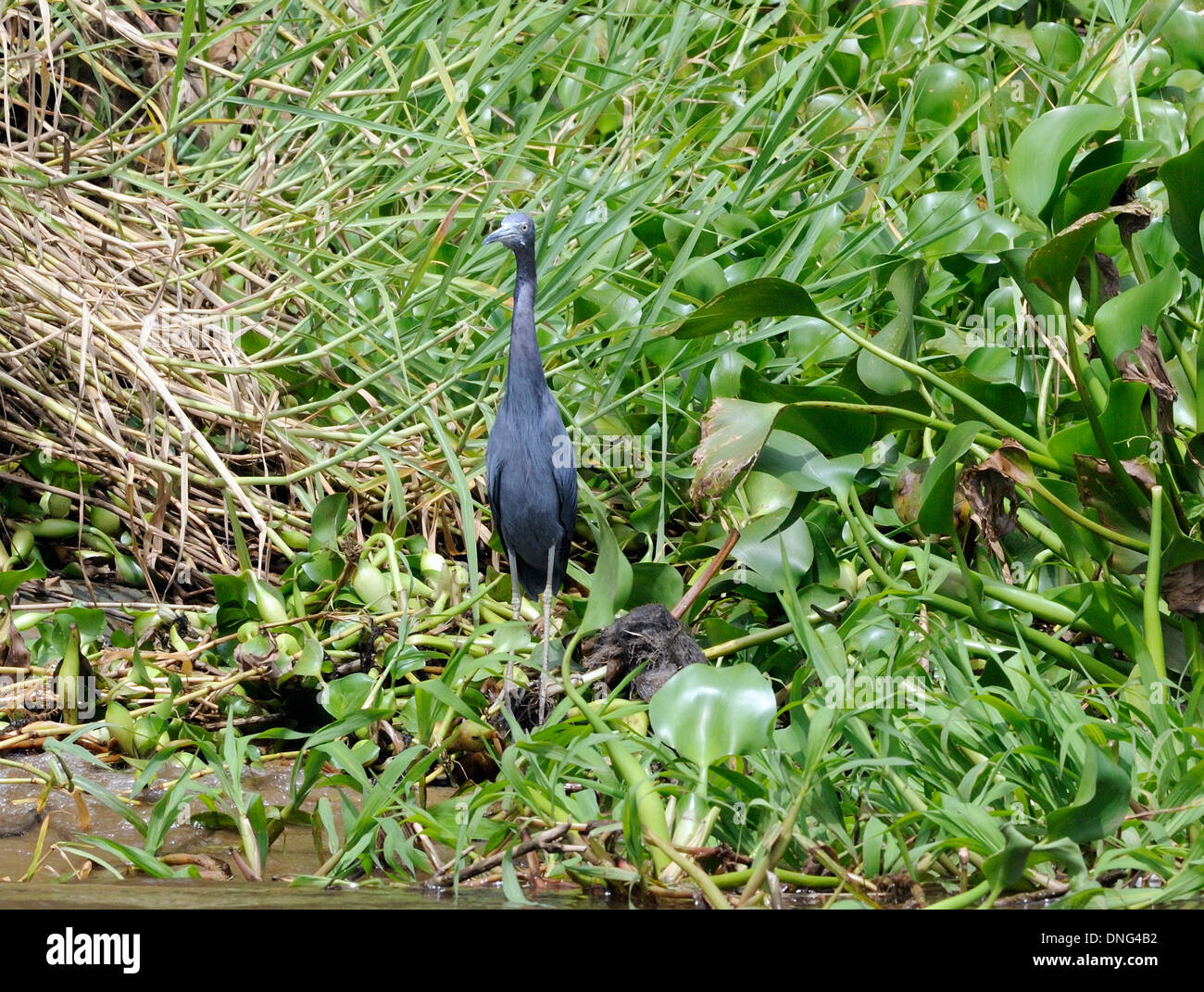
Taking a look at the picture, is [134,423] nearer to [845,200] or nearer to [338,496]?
[338,496]

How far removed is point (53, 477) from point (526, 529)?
1255mm

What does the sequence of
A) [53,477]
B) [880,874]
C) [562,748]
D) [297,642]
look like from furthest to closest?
[53,477]
[297,642]
[562,748]
[880,874]

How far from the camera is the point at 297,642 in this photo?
107 inches

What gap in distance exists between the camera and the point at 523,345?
2.76 metres

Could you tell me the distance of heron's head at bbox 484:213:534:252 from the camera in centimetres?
273

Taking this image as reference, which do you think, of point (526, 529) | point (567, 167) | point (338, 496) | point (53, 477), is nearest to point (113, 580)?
point (53, 477)

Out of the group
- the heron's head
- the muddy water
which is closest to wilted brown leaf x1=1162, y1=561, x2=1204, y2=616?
the muddy water

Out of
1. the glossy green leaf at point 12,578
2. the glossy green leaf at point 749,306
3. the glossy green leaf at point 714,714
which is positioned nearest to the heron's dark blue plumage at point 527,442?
the glossy green leaf at point 749,306

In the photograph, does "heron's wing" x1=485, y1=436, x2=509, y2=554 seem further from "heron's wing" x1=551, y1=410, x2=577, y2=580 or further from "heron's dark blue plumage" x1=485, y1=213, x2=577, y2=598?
"heron's wing" x1=551, y1=410, x2=577, y2=580

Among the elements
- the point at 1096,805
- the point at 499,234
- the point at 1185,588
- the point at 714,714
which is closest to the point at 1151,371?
the point at 1185,588

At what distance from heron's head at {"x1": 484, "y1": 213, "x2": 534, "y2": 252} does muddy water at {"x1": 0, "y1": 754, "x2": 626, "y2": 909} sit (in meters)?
1.17

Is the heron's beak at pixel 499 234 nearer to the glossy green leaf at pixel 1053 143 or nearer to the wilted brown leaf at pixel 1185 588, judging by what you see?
the glossy green leaf at pixel 1053 143

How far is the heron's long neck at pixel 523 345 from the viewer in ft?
9.04
